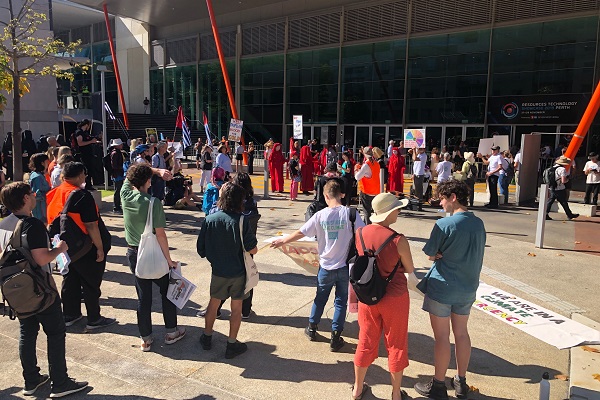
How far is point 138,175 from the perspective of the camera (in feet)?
15.1

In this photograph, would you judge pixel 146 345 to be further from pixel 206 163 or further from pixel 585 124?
pixel 585 124

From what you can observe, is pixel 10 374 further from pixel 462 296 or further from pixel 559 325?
pixel 559 325

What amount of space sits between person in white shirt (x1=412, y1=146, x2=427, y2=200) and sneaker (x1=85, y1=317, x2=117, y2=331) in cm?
1061

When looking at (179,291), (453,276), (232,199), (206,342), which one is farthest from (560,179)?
(179,291)

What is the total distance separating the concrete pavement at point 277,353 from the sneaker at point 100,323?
4.0 inches

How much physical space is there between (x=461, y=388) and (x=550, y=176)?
9440 mm

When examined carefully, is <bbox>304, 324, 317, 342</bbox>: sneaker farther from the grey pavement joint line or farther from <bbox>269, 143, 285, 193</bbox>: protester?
<bbox>269, 143, 285, 193</bbox>: protester

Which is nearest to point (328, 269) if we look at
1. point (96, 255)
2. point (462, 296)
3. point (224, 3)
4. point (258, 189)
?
point (462, 296)

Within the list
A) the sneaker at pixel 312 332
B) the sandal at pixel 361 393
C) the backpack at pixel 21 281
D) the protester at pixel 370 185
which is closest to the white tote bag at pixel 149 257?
the backpack at pixel 21 281

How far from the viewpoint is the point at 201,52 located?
36.2 metres

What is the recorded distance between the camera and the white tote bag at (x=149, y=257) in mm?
4500

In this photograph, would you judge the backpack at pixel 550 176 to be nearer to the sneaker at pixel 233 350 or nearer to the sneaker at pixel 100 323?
the sneaker at pixel 233 350

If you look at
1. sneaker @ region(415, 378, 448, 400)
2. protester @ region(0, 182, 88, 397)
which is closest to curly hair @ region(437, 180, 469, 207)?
sneaker @ region(415, 378, 448, 400)

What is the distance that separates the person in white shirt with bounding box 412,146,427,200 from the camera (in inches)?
550
